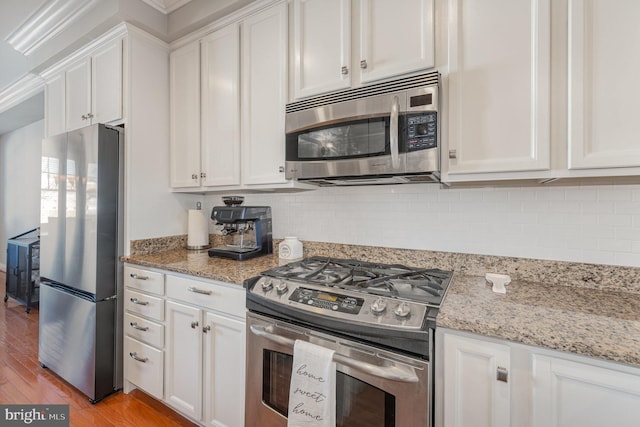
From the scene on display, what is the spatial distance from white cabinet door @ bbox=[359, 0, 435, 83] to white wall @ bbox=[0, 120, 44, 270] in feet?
17.5

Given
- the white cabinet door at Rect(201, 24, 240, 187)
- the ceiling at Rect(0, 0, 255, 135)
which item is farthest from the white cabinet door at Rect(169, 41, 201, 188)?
the ceiling at Rect(0, 0, 255, 135)

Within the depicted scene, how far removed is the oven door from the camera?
1.00 m

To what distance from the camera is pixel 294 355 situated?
1204 millimetres

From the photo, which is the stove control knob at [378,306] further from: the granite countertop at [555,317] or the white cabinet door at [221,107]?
the white cabinet door at [221,107]

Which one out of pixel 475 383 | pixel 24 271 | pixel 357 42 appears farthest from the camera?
pixel 24 271

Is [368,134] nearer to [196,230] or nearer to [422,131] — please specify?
[422,131]

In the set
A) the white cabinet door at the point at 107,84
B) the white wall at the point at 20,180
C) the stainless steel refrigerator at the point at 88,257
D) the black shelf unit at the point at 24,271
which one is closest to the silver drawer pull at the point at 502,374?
the stainless steel refrigerator at the point at 88,257

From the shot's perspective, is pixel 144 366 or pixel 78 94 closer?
pixel 144 366

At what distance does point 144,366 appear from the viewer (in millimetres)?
1882

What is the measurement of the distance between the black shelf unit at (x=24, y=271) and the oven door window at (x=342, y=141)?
153 inches

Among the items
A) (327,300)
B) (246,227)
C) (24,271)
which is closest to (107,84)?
(246,227)

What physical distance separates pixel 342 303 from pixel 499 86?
107 cm

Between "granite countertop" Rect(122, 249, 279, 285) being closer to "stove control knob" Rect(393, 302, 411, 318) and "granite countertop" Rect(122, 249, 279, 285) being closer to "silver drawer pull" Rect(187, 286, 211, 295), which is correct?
"silver drawer pull" Rect(187, 286, 211, 295)

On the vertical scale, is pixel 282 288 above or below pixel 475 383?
above
